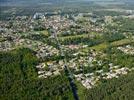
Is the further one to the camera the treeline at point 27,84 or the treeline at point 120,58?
the treeline at point 120,58

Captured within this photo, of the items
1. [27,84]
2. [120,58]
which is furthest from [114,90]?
[120,58]

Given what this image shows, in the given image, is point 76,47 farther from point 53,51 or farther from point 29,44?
point 29,44

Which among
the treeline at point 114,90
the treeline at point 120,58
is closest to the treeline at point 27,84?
the treeline at point 114,90

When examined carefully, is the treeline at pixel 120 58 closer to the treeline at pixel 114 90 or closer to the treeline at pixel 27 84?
the treeline at pixel 114 90

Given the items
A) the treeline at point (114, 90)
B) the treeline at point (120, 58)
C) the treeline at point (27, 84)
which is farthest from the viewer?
the treeline at point (120, 58)

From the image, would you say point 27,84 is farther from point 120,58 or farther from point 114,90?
point 120,58

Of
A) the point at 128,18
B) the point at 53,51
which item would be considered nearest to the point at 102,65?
the point at 53,51

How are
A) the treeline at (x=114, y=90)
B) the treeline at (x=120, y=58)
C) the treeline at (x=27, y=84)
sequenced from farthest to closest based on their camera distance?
the treeline at (x=120, y=58) → the treeline at (x=27, y=84) → the treeline at (x=114, y=90)
